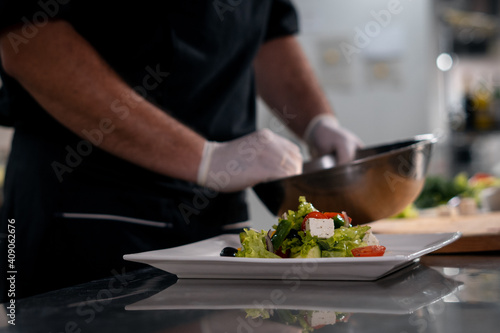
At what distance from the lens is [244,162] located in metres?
1.00

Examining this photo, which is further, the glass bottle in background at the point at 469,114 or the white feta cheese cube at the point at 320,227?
the glass bottle in background at the point at 469,114

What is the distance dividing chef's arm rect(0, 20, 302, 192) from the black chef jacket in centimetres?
2

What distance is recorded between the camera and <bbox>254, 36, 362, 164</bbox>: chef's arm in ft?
4.78

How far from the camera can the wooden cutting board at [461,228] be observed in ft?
2.69

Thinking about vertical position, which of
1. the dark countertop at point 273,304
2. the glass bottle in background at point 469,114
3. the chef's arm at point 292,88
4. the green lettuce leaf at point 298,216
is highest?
the glass bottle in background at point 469,114

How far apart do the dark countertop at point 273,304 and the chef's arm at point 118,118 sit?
36 cm

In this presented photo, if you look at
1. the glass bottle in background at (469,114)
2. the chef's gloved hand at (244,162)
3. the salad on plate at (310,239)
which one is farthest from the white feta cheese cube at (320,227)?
the glass bottle in background at (469,114)

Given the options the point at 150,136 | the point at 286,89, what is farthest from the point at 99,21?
the point at 286,89

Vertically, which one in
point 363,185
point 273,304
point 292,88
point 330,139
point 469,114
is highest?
point 469,114

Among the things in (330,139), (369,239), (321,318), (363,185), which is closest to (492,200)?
(330,139)

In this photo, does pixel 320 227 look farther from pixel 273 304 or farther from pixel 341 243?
pixel 273 304

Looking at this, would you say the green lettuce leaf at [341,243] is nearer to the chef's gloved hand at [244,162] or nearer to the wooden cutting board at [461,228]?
the wooden cutting board at [461,228]

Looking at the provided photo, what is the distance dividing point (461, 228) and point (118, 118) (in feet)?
1.97

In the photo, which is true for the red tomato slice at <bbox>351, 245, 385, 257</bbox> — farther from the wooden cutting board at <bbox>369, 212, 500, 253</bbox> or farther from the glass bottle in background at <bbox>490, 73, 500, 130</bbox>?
the glass bottle in background at <bbox>490, 73, 500, 130</bbox>
